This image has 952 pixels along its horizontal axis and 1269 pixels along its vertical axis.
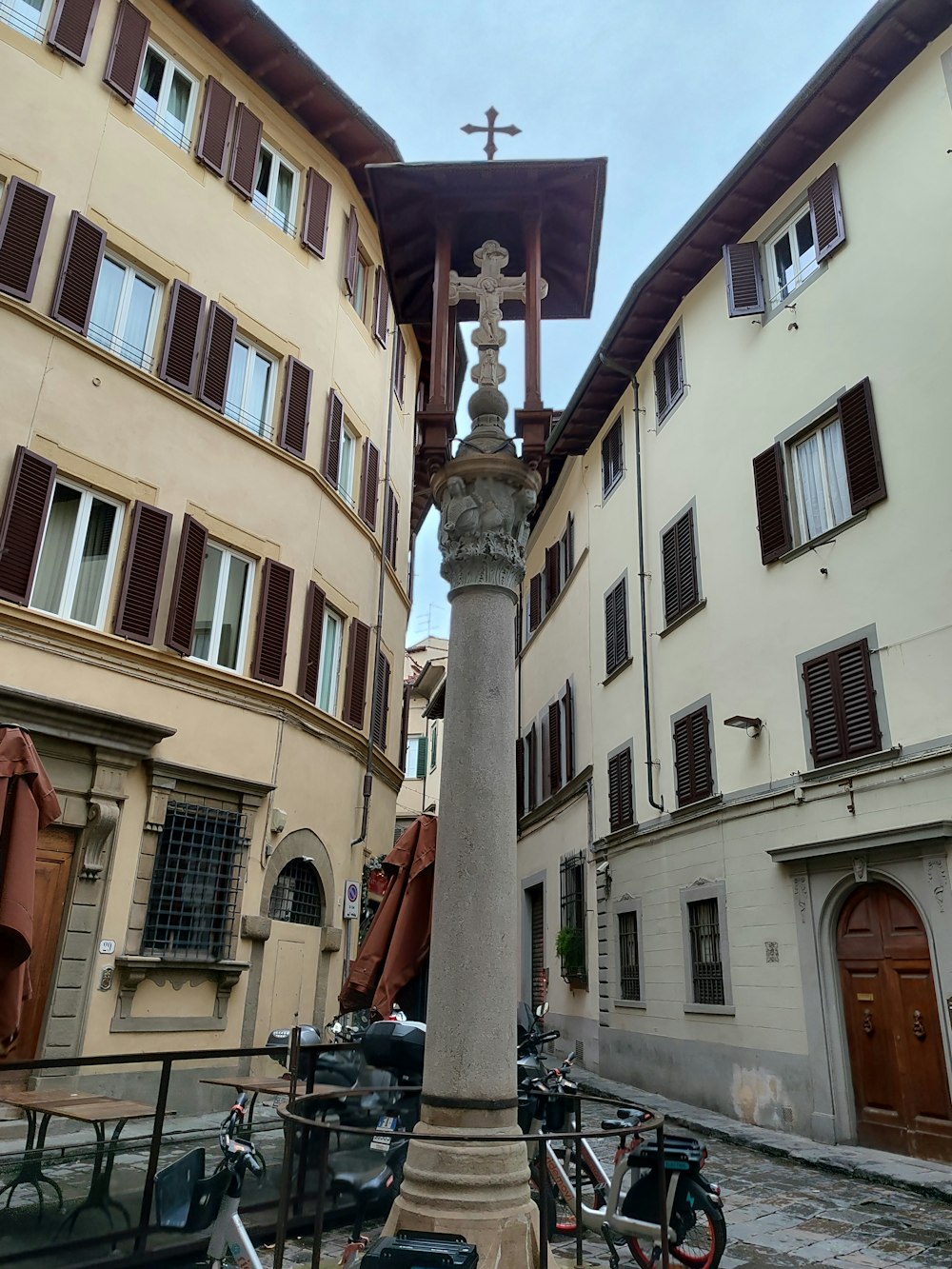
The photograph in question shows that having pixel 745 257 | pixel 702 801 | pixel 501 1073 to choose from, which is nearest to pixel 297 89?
pixel 745 257

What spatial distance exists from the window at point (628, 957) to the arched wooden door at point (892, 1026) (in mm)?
5096

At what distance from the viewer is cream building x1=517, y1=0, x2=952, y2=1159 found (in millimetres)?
9820

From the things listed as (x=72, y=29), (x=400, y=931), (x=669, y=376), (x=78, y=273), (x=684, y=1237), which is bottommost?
(x=684, y=1237)

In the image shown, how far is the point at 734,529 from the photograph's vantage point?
13391 mm

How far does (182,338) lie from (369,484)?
4500 millimetres

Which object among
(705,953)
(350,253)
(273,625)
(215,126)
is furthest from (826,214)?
(705,953)

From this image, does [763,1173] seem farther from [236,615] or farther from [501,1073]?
[236,615]

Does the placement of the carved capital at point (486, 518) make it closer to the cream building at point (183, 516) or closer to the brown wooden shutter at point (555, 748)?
the cream building at point (183, 516)

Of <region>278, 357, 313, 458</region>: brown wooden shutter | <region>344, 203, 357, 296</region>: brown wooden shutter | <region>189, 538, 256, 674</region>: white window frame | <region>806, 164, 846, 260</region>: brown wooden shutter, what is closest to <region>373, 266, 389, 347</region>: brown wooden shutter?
<region>344, 203, 357, 296</region>: brown wooden shutter

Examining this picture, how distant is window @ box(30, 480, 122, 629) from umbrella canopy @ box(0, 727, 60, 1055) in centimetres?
417

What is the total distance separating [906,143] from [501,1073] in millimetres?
11658

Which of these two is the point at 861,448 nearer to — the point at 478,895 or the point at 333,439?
the point at 333,439

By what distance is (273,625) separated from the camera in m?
12.3

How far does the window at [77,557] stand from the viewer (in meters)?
10.1
